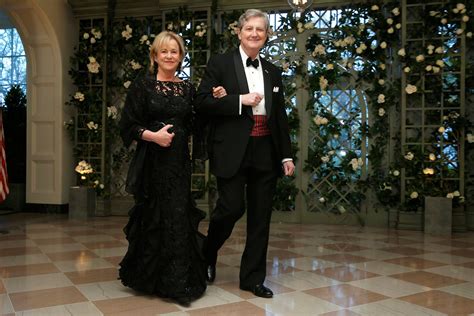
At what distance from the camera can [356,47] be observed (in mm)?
5590

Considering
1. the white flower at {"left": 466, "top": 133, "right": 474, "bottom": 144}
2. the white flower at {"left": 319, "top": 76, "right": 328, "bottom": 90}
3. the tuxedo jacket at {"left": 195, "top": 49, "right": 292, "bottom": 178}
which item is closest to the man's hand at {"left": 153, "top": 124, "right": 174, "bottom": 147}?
the tuxedo jacket at {"left": 195, "top": 49, "right": 292, "bottom": 178}

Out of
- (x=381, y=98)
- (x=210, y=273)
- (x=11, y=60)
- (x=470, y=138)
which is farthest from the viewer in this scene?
(x=11, y=60)

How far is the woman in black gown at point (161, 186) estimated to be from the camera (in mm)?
2537

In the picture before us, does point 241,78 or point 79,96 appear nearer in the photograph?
point 241,78

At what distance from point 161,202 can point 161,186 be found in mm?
90

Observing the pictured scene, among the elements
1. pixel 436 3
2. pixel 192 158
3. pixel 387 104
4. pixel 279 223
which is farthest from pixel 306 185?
Result: pixel 192 158

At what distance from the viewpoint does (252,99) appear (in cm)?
248

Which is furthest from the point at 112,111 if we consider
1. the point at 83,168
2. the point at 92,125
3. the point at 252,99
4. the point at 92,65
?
the point at 252,99

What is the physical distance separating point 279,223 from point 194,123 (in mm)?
3298

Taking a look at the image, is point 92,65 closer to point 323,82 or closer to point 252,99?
point 323,82

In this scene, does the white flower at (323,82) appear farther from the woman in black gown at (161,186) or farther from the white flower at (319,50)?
the woman in black gown at (161,186)

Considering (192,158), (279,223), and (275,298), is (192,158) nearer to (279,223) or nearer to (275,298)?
(275,298)

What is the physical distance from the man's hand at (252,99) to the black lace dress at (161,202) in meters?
0.36

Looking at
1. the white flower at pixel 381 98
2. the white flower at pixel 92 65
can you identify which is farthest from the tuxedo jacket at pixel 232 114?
the white flower at pixel 92 65
